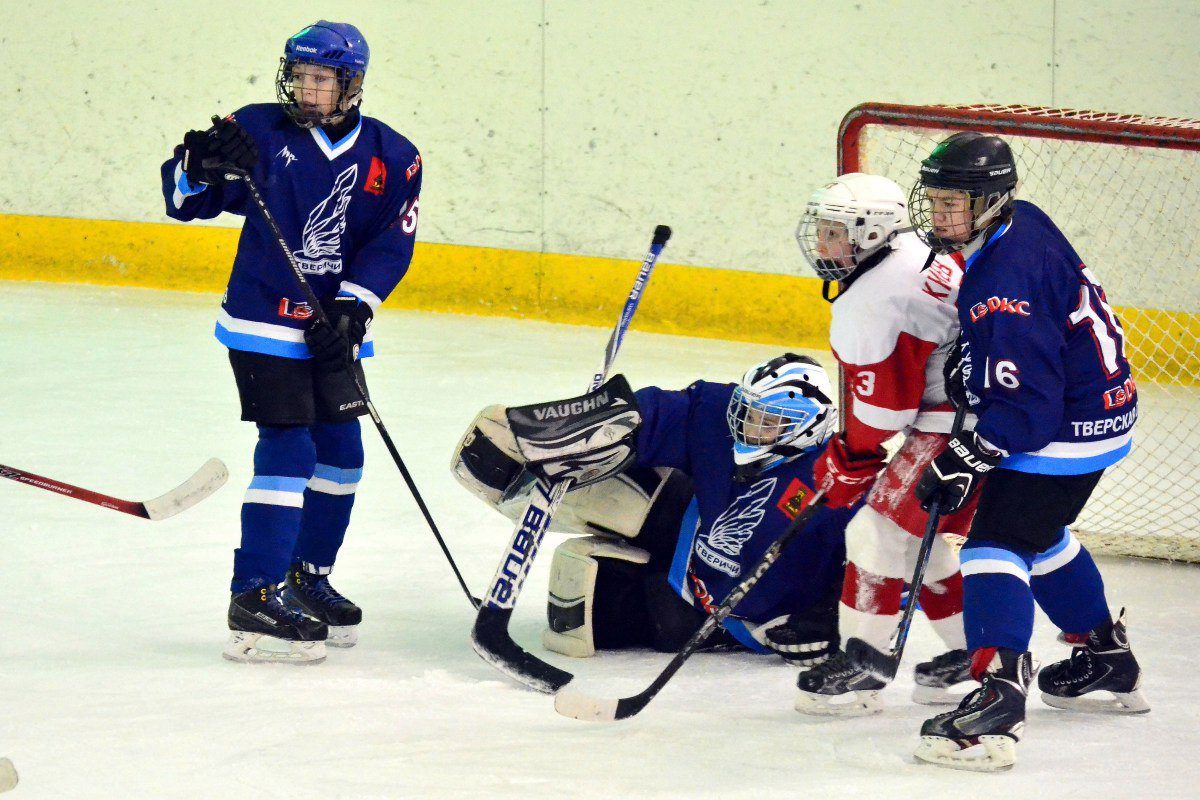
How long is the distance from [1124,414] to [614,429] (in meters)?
0.83

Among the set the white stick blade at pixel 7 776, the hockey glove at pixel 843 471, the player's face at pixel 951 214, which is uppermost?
the player's face at pixel 951 214

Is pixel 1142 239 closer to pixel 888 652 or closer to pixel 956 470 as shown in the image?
pixel 888 652

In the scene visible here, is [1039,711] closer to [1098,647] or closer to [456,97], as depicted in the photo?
[1098,647]

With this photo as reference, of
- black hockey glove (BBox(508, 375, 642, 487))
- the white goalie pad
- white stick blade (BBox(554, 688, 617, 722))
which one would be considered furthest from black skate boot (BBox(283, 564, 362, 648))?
white stick blade (BBox(554, 688, 617, 722))

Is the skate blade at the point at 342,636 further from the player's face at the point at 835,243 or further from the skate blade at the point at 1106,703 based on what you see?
the skate blade at the point at 1106,703

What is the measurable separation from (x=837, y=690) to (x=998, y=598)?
0.35 metres

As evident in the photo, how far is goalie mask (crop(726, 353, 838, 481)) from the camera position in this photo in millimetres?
2812

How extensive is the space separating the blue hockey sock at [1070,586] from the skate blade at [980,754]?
1.15 ft

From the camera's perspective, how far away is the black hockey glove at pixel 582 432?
2830 mm

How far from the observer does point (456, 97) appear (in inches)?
Answer: 262

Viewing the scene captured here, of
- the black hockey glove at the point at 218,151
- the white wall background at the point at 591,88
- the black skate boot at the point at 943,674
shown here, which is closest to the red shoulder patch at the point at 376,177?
the black hockey glove at the point at 218,151

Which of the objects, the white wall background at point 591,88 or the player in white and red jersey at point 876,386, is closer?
the player in white and red jersey at point 876,386

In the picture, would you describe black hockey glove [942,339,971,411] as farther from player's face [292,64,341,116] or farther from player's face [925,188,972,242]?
player's face [292,64,341,116]

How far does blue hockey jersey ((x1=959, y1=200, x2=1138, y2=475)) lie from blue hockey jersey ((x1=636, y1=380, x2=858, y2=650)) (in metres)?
0.45
